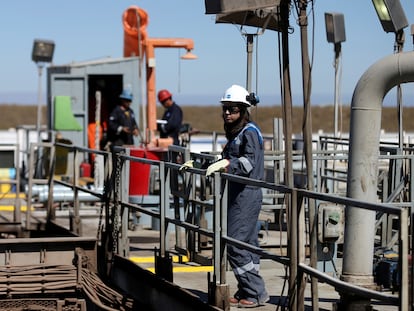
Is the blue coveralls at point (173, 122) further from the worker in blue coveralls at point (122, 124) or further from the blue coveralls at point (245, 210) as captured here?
the blue coveralls at point (245, 210)

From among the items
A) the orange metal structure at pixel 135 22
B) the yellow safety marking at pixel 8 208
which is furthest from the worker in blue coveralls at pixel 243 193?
the orange metal structure at pixel 135 22

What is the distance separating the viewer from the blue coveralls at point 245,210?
8.63 metres

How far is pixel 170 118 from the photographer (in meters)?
20.1

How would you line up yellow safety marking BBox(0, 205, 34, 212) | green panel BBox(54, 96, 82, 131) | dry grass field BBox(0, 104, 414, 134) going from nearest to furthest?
1. yellow safety marking BBox(0, 205, 34, 212)
2. green panel BBox(54, 96, 82, 131)
3. dry grass field BBox(0, 104, 414, 134)

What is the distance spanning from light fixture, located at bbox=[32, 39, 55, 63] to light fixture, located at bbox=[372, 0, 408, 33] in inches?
484

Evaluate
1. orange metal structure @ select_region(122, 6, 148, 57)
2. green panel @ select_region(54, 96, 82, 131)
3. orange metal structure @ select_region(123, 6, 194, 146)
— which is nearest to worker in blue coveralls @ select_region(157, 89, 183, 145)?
orange metal structure @ select_region(123, 6, 194, 146)

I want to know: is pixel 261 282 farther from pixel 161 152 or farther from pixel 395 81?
pixel 161 152

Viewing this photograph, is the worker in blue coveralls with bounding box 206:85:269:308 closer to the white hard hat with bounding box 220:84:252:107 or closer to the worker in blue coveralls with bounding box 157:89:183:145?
the white hard hat with bounding box 220:84:252:107

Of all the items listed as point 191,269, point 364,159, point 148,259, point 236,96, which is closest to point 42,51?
point 148,259

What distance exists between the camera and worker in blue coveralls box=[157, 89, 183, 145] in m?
19.9

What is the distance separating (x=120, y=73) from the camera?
22938mm

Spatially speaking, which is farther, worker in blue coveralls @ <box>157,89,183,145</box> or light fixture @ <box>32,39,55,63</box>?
light fixture @ <box>32,39,55,63</box>

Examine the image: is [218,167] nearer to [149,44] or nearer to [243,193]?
[243,193]

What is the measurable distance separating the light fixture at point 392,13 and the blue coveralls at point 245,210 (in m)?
3.70
